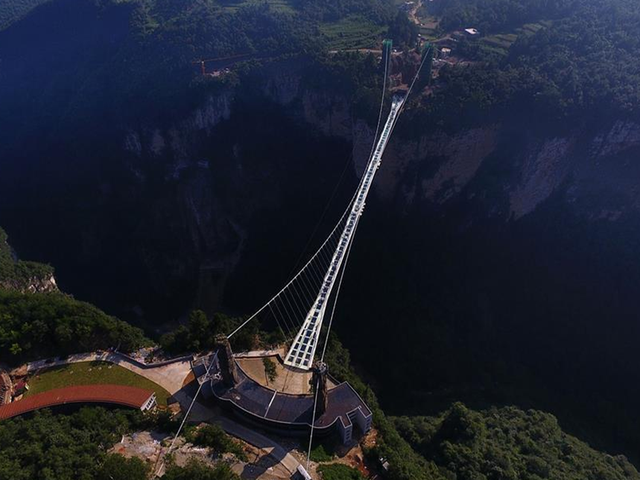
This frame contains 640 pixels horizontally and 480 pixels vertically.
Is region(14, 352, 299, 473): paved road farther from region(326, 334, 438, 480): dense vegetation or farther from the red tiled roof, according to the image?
region(326, 334, 438, 480): dense vegetation

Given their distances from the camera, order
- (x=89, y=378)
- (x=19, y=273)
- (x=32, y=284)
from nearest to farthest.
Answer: (x=89, y=378)
(x=19, y=273)
(x=32, y=284)

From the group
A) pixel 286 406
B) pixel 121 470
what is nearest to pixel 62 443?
pixel 121 470

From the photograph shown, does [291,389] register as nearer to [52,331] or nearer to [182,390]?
[182,390]

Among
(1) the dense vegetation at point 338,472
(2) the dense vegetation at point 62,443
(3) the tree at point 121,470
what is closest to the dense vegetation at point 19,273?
(2) the dense vegetation at point 62,443

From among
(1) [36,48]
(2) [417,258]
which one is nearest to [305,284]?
(2) [417,258]

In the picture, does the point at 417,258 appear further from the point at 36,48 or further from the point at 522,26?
the point at 36,48

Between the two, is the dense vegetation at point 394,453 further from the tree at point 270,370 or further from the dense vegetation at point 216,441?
the dense vegetation at point 216,441
